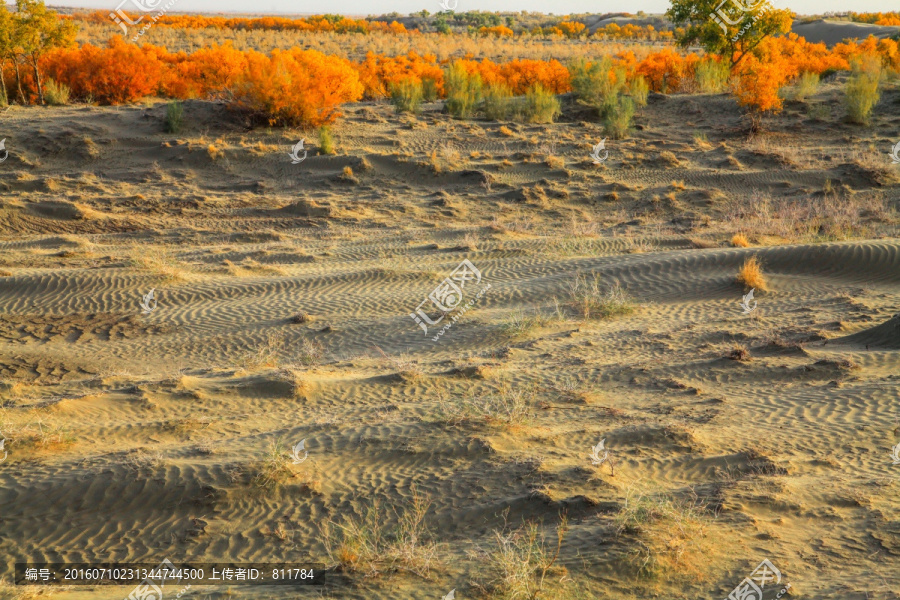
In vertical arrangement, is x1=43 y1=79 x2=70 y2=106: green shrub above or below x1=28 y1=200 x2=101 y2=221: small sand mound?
above

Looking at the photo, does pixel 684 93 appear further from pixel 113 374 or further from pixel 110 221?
pixel 113 374

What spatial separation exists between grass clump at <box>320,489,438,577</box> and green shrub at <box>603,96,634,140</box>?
17440 millimetres

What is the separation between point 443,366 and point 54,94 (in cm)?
1753

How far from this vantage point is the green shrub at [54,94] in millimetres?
20859

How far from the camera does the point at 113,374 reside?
8305mm

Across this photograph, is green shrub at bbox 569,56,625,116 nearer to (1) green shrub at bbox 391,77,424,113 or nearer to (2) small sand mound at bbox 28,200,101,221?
(1) green shrub at bbox 391,77,424,113

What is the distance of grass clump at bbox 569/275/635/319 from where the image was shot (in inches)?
402

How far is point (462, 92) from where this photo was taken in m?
23.2

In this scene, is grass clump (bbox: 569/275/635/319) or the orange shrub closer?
grass clump (bbox: 569/275/635/319)

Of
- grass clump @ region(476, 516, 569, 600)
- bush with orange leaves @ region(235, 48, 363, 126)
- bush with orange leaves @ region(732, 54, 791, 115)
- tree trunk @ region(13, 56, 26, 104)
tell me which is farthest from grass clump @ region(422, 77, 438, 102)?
grass clump @ region(476, 516, 569, 600)

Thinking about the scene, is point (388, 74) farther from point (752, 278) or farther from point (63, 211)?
point (752, 278)

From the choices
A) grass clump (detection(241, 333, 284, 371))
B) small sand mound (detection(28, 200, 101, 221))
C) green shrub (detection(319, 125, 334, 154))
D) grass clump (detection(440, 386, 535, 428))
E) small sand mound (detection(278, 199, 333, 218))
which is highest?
green shrub (detection(319, 125, 334, 154))

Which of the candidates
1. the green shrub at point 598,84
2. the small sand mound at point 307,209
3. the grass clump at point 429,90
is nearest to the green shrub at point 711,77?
the green shrub at point 598,84

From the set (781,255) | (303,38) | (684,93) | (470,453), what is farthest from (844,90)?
(303,38)
